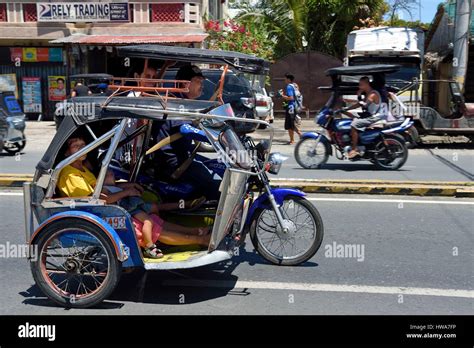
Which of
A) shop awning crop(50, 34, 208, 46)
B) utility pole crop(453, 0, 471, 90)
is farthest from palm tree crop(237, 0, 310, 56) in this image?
utility pole crop(453, 0, 471, 90)

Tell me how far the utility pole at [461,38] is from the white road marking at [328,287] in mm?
13292

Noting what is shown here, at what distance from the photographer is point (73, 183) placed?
5191 millimetres

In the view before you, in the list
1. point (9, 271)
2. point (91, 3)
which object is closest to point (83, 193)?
point (9, 271)

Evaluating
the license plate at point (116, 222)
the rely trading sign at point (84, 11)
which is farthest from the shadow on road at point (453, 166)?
the rely trading sign at point (84, 11)

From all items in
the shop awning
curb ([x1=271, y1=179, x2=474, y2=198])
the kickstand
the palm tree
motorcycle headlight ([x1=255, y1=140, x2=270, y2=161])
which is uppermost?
the palm tree

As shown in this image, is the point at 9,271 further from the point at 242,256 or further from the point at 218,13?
the point at 218,13

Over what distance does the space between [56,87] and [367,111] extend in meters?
14.9

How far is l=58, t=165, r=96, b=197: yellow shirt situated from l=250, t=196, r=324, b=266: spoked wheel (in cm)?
162

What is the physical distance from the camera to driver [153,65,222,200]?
6.11 m

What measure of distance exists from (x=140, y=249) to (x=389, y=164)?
786 centimetres

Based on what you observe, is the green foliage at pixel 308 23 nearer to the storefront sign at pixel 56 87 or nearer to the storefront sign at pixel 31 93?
the storefront sign at pixel 56 87

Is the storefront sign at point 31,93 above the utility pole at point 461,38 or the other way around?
the other way around

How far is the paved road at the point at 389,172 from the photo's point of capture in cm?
1127
